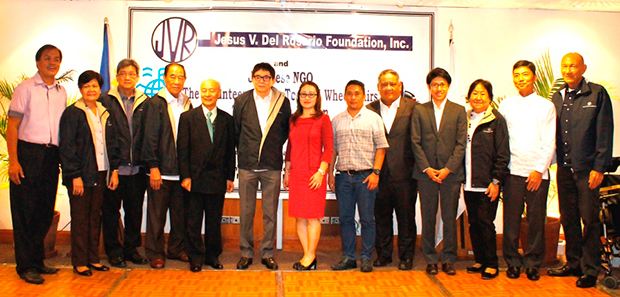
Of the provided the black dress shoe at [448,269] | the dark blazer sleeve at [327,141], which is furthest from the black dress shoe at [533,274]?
the dark blazer sleeve at [327,141]

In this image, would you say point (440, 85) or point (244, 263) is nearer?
point (440, 85)

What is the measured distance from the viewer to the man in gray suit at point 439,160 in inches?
148

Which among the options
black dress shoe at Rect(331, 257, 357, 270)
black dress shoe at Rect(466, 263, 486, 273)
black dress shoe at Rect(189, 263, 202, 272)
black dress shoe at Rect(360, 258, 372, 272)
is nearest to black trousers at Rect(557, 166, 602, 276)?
black dress shoe at Rect(466, 263, 486, 273)

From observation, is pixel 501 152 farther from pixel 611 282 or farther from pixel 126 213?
pixel 126 213

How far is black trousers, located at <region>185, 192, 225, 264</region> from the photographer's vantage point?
390 centimetres

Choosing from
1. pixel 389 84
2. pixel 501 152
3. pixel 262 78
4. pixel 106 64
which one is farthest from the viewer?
pixel 106 64

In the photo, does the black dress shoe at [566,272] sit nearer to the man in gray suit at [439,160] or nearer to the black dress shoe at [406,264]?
the man in gray suit at [439,160]

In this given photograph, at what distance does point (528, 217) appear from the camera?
150 inches

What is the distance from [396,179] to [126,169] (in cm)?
232

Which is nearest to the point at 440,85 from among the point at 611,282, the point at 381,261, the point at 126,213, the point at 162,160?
the point at 381,261

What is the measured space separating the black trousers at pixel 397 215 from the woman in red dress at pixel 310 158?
61cm

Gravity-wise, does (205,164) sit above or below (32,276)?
above

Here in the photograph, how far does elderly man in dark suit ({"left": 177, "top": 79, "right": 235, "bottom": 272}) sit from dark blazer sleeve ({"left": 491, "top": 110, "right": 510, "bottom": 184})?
218 centimetres

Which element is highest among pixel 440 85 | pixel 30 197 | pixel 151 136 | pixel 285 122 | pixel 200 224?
pixel 440 85
